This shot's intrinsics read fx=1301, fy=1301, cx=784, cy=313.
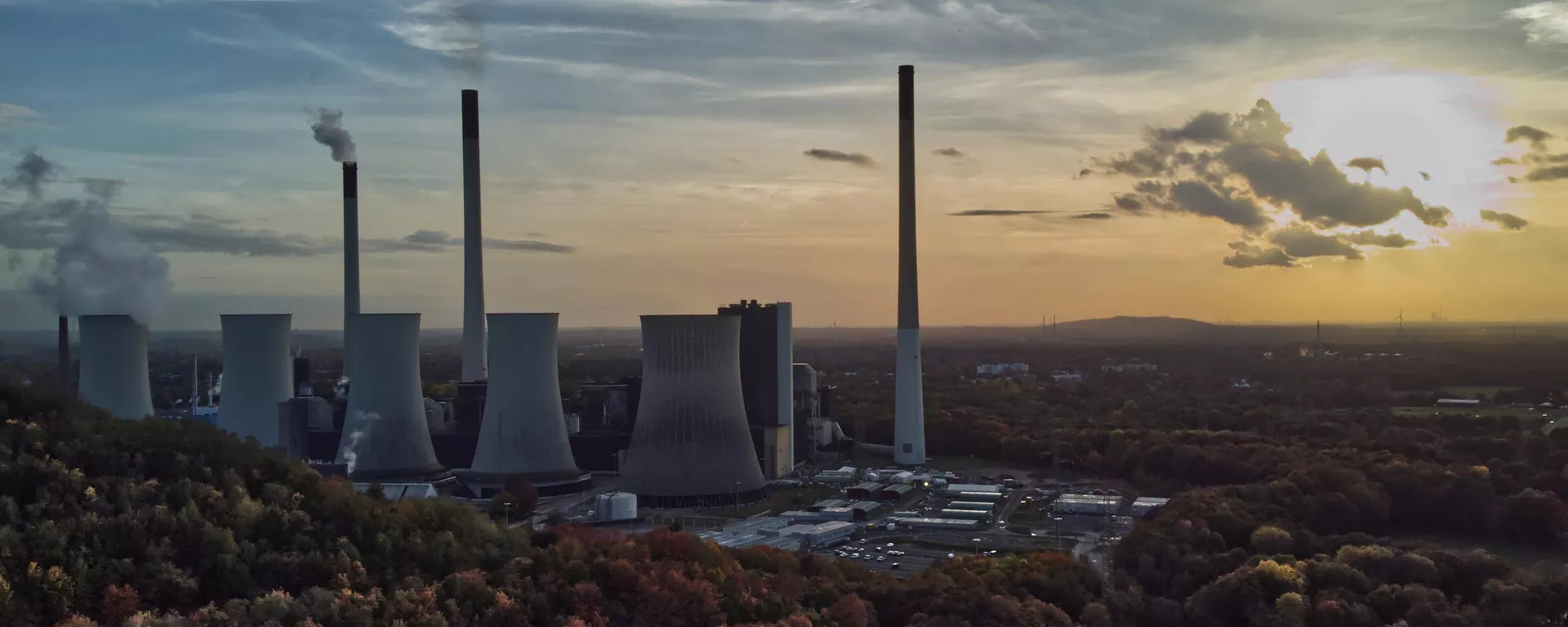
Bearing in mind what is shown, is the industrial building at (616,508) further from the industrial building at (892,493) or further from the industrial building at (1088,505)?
the industrial building at (1088,505)

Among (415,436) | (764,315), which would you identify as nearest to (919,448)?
(764,315)

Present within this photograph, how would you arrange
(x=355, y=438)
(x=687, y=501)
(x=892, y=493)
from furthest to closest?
1. (x=892, y=493)
2. (x=355, y=438)
3. (x=687, y=501)

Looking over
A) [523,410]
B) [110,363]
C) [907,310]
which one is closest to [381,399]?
[523,410]

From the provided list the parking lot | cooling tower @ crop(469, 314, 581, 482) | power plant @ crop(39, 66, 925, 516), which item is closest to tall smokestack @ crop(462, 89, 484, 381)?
power plant @ crop(39, 66, 925, 516)

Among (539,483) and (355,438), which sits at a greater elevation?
(355,438)

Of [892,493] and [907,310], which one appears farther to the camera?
[907,310]

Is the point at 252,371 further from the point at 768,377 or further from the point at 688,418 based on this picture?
the point at 768,377

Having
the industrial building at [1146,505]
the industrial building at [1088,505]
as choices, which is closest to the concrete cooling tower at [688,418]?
the industrial building at [1088,505]
